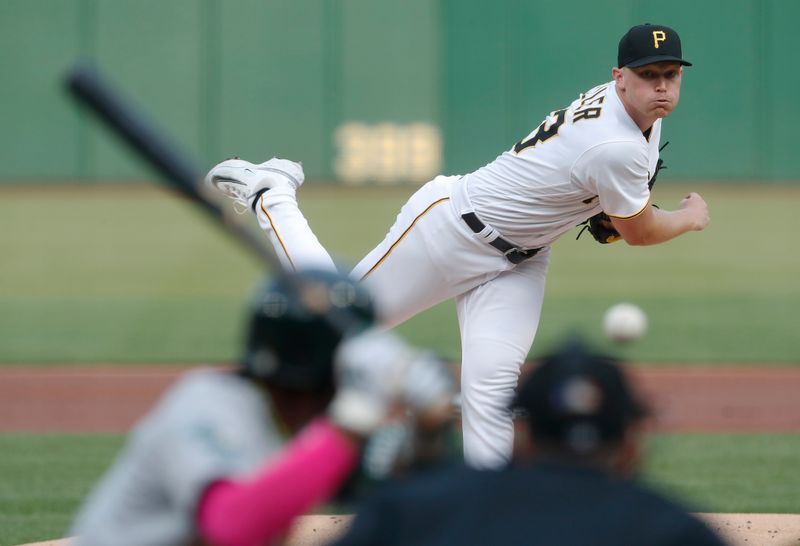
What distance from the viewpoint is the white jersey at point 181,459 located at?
2131 mm

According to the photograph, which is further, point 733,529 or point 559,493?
point 733,529

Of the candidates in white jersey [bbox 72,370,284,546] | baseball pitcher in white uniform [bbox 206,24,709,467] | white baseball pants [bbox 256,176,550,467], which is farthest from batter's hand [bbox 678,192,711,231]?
white jersey [bbox 72,370,284,546]

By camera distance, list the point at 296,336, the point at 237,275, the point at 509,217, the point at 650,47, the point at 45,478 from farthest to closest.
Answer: the point at 237,275
the point at 45,478
the point at 509,217
the point at 650,47
the point at 296,336

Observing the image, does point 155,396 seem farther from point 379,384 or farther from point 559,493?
point 559,493

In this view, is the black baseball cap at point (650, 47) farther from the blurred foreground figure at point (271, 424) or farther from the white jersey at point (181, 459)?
the white jersey at point (181, 459)

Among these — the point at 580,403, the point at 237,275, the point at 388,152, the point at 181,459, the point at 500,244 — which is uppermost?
the point at 388,152

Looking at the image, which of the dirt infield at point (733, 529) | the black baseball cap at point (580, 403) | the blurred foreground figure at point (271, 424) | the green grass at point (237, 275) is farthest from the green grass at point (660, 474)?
the green grass at point (237, 275)

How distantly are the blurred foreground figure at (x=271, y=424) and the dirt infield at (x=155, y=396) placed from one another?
6.24 meters

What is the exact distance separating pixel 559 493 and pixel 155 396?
8145mm

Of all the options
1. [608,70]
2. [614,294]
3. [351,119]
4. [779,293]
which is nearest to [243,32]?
[351,119]

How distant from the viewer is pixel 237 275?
15.6 metres

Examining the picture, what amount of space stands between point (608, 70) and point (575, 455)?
1404 centimetres

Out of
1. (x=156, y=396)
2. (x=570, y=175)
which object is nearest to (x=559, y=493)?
(x=570, y=175)

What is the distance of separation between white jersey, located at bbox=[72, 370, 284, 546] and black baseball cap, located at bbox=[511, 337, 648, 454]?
1.75 ft
